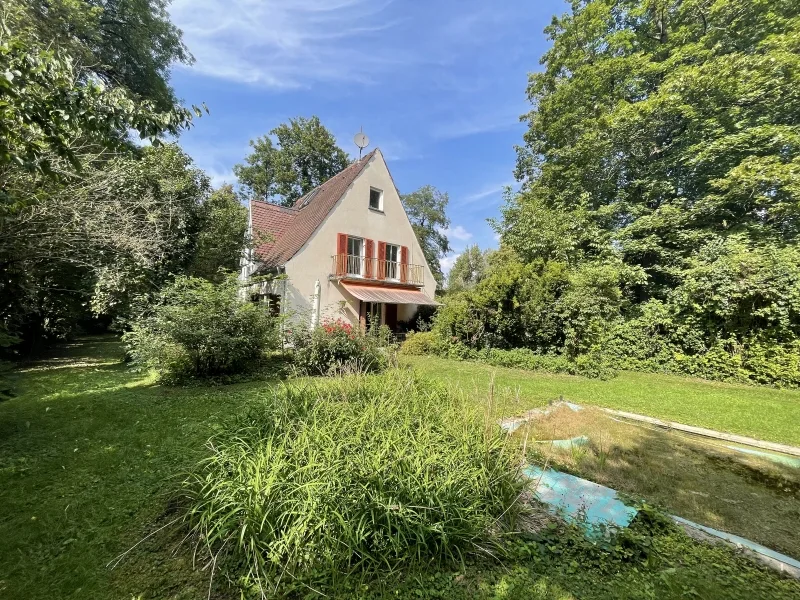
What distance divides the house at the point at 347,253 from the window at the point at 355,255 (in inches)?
2.5

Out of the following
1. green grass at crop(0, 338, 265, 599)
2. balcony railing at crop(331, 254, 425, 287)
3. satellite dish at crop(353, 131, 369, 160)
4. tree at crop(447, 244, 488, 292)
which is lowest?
green grass at crop(0, 338, 265, 599)

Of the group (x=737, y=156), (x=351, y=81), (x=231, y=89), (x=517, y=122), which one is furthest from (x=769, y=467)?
(x=517, y=122)

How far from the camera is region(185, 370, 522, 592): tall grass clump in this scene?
3.04 meters

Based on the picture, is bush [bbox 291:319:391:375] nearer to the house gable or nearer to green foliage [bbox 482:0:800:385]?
green foliage [bbox 482:0:800:385]

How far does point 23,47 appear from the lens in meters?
3.39

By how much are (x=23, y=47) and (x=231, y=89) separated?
12654 mm

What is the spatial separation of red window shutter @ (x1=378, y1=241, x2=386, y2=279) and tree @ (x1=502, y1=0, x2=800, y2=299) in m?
8.28

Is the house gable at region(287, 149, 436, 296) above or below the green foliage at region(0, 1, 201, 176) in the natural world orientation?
above

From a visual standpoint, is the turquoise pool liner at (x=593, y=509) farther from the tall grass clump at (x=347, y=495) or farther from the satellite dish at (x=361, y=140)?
the satellite dish at (x=361, y=140)

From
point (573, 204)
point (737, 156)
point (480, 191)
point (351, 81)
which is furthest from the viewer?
point (480, 191)

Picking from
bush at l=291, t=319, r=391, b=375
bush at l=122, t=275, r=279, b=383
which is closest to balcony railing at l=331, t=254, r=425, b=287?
bush at l=291, t=319, r=391, b=375

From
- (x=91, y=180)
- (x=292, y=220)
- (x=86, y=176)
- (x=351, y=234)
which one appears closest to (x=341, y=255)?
(x=351, y=234)

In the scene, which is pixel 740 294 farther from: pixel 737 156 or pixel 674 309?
pixel 737 156

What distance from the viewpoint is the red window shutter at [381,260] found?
72.6 feet
